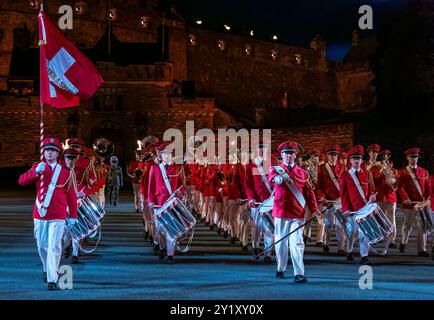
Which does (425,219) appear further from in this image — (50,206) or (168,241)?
(50,206)

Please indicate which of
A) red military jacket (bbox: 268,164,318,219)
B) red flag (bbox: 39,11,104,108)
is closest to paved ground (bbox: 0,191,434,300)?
red military jacket (bbox: 268,164,318,219)

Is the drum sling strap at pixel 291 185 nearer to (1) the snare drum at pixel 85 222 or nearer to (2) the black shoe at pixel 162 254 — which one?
(2) the black shoe at pixel 162 254

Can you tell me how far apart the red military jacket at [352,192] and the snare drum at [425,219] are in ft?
5.42

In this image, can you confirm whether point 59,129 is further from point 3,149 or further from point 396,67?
point 396,67

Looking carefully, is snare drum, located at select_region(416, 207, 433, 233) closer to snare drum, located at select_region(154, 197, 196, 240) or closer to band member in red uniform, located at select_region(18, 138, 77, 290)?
snare drum, located at select_region(154, 197, 196, 240)

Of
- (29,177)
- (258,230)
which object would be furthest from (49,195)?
(258,230)

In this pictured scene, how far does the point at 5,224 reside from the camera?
17.8 meters

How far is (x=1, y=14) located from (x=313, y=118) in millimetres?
28368

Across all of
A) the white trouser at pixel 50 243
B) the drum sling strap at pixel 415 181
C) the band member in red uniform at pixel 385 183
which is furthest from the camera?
the band member in red uniform at pixel 385 183

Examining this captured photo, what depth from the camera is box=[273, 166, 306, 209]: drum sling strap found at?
910 centimetres

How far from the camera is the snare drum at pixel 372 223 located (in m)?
10.9

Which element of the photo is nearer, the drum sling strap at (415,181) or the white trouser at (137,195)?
the drum sling strap at (415,181)

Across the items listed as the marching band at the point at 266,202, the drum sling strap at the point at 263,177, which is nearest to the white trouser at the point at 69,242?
the marching band at the point at 266,202
